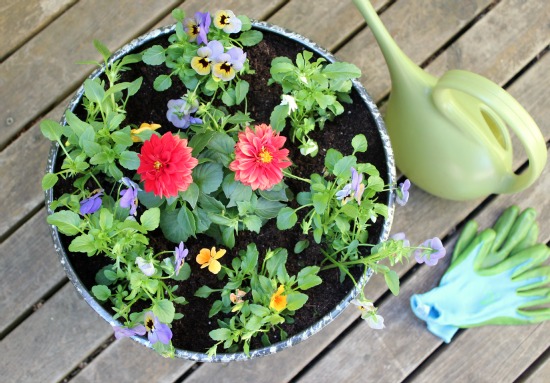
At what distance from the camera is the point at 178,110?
0.68 meters

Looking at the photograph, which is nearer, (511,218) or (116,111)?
(116,111)

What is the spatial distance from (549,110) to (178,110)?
63 centimetres

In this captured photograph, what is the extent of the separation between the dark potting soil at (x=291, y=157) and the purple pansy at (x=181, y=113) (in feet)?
0.15

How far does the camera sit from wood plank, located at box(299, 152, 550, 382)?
98 cm

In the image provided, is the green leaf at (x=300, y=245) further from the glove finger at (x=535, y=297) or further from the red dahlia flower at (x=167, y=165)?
the glove finger at (x=535, y=297)

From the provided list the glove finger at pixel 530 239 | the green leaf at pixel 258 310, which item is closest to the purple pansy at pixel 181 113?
the green leaf at pixel 258 310

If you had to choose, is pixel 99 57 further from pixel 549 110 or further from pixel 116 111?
pixel 549 110

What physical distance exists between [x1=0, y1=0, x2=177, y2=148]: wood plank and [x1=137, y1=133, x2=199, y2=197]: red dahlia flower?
0.47 meters

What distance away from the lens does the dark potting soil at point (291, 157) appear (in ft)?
2.39

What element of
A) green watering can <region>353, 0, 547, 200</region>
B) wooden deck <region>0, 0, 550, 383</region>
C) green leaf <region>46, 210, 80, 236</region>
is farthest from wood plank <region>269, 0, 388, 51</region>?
green leaf <region>46, 210, 80, 236</region>

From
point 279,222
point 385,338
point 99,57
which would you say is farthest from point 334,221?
point 99,57

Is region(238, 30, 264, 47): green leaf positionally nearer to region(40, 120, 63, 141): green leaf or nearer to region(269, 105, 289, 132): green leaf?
region(269, 105, 289, 132): green leaf

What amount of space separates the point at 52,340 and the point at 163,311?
428 mm

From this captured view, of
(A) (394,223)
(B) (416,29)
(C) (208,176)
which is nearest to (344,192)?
(C) (208,176)
